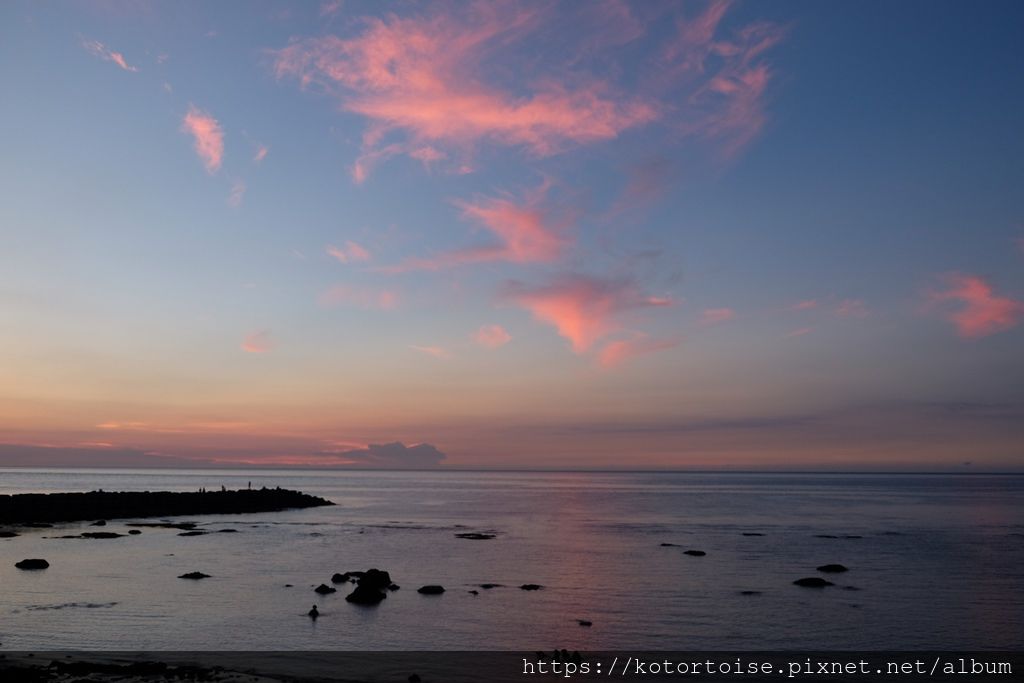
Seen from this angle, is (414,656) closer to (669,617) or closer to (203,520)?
(669,617)

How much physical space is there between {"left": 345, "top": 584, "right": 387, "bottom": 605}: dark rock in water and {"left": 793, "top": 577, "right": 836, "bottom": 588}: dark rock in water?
27.5 m

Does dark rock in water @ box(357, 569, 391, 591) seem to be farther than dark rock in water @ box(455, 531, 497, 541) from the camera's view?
No

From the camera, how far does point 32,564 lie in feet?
158

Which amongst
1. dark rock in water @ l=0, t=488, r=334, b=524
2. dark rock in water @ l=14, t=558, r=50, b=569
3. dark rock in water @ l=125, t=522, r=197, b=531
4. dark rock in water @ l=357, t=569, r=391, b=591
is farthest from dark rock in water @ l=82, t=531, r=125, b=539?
dark rock in water @ l=357, t=569, r=391, b=591

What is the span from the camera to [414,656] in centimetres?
2888

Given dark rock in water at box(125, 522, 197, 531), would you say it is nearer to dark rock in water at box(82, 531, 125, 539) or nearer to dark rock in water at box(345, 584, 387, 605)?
dark rock in water at box(82, 531, 125, 539)

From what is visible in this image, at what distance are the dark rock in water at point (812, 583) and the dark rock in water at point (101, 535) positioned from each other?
61705 mm

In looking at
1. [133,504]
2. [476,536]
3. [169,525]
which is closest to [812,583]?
[476,536]

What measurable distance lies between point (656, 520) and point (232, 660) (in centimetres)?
8544

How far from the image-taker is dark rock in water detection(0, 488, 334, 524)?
285 ft

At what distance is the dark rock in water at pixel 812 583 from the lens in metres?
46.7

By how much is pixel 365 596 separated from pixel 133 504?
8008 cm

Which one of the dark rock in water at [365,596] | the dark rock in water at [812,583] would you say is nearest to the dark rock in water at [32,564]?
the dark rock in water at [365,596]

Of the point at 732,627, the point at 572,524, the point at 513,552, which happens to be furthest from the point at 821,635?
the point at 572,524
